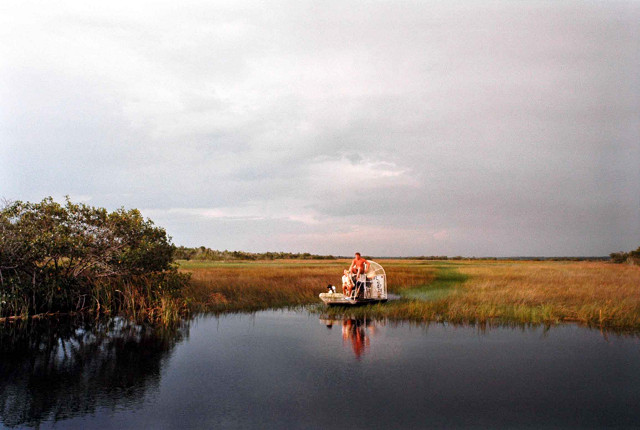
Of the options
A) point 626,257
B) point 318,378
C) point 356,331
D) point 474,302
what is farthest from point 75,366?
point 626,257

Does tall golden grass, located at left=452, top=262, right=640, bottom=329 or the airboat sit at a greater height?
the airboat

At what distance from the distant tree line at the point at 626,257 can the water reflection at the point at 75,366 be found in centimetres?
6978

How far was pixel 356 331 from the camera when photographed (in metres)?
16.4

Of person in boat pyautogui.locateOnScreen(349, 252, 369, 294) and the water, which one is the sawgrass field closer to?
person in boat pyautogui.locateOnScreen(349, 252, 369, 294)

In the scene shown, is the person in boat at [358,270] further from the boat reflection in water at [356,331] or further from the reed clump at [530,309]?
the boat reflection in water at [356,331]

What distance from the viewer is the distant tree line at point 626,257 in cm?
6385

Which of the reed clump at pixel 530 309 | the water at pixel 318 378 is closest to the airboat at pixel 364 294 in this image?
the reed clump at pixel 530 309

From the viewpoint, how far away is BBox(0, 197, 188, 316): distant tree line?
58.9 ft

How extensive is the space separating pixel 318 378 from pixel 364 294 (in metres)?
10.7

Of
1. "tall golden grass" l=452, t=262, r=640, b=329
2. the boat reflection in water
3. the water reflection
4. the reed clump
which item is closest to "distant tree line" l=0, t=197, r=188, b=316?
the water reflection

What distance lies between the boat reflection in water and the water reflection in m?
5.76

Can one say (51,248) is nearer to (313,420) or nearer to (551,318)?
(313,420)

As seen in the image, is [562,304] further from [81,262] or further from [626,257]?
[626,257]

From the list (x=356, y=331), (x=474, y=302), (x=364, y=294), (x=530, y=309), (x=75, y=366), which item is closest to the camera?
(x=75, y=366)
